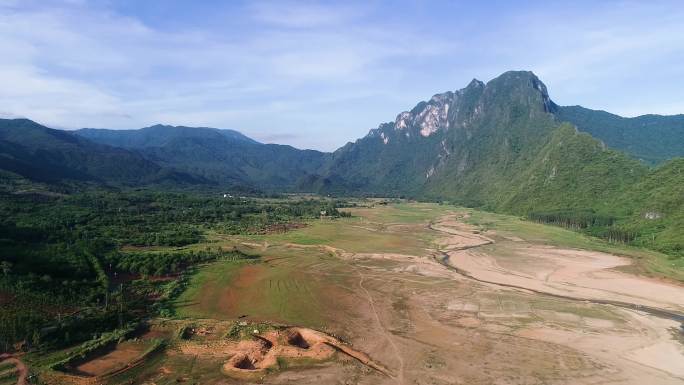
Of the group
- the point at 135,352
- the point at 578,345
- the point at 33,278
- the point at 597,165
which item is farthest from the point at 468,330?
the point at 597,165

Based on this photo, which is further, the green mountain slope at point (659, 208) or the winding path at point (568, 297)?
the green mountain slope at point (659, 208)

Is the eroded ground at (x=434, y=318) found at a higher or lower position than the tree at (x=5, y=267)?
lower

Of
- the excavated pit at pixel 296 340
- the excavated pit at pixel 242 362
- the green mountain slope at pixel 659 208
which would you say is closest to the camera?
the excavated pit at pixel 242 362

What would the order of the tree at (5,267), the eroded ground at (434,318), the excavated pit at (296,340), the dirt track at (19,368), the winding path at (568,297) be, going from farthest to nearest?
the winding path at (568,297)
the tree at (5,267)
the excavated pit at (296,340)
the eroded ground at (434,318)
the dirt track at (19,368)

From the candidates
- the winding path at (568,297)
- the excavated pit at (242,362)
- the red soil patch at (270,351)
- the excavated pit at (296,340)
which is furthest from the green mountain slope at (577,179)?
the excavated pit at (242,362)

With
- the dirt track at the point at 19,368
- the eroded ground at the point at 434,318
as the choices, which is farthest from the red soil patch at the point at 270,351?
the dirt track at the point at 19,368

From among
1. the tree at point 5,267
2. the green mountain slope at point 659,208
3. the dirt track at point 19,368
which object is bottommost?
the dirt track at point 19,368

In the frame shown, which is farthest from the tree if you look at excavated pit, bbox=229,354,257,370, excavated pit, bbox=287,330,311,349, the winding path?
the winding path

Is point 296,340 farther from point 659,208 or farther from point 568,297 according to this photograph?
point 659,208

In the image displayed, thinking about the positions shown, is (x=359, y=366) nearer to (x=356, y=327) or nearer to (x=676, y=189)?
(x=356, y=327)

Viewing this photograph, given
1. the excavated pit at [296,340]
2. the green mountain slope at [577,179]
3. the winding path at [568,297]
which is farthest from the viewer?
the green mountain slope at [577,179]

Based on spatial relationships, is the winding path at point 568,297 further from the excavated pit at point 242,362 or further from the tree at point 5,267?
the tree at point 5,267

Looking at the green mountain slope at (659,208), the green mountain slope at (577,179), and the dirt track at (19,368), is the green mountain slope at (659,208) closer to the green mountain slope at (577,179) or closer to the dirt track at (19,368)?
the green mountain slope at (577,179)

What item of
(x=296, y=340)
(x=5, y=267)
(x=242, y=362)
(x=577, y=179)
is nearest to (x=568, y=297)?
(x=296, y=340)
